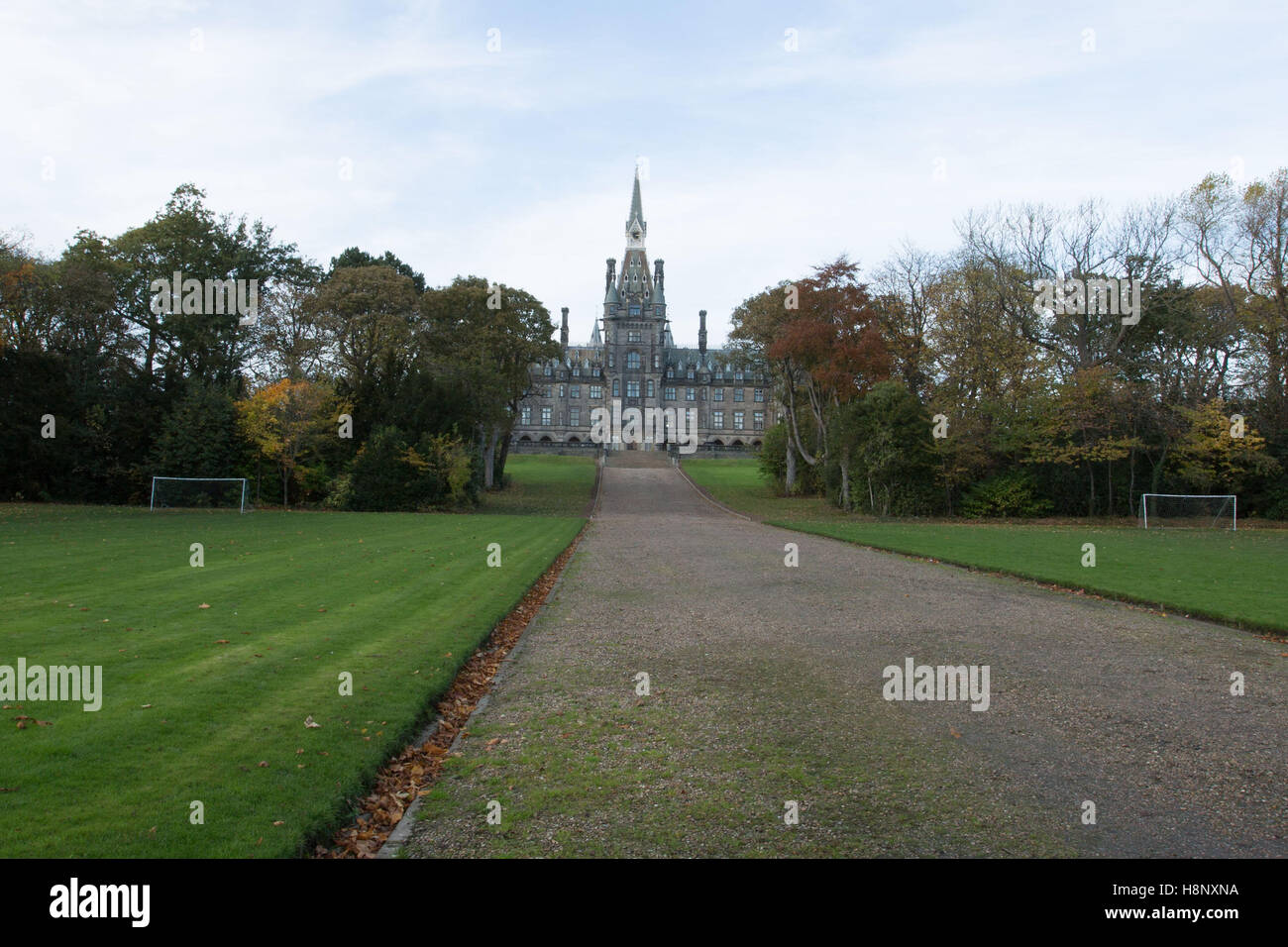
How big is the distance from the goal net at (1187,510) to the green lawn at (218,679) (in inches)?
1159

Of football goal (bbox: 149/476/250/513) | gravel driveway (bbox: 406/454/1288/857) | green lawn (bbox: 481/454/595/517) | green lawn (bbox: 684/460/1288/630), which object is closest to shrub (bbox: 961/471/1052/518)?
green lawn (bbox: 684/460/1288/630)

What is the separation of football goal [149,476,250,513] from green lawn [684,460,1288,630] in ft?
73.1

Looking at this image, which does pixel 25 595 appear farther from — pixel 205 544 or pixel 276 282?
pixel 276 282

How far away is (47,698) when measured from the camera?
21.2 ft

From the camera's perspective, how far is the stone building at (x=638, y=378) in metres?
111

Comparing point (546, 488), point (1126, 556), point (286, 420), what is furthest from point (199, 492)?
point (1126, 556)

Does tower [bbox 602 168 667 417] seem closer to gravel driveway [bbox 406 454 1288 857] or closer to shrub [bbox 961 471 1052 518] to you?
shrub [bbox 961 471 1052 518]

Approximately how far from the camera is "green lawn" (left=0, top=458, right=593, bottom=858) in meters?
4.50

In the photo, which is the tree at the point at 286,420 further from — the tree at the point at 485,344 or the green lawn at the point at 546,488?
the green lawn at the point at 546,488

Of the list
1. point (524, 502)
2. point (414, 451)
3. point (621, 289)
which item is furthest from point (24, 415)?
point (621, 289)

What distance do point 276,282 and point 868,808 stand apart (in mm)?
48575

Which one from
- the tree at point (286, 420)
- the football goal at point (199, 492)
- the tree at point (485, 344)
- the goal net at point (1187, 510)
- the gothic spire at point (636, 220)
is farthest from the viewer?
the gothic spire at point (636, 220)

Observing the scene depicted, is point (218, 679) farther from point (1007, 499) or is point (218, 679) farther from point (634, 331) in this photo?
point (634, 331)

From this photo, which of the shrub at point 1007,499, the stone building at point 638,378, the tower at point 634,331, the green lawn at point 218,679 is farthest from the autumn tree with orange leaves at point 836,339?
the tower at point 634,331
